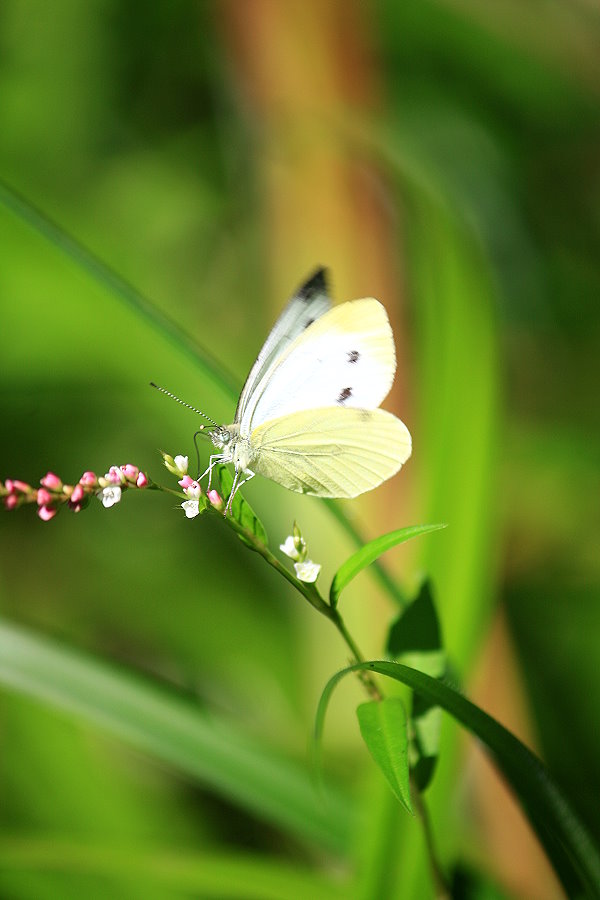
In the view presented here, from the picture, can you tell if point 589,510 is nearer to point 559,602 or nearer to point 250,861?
point 559,602

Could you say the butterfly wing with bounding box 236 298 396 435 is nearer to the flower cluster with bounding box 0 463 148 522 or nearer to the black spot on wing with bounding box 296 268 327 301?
the black spot on wing with bounding box 296 268 327 301

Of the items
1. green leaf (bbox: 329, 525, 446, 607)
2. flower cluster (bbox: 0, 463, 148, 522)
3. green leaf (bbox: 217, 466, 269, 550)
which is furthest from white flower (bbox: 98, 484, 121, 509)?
green leaf (bbox: 329, 525, 446, 607)

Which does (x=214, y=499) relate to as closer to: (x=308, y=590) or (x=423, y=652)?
(x=308, y=590)

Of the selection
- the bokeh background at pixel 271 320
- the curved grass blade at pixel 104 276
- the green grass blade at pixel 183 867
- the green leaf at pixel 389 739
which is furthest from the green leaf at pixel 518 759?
the bokeh background at pixel 271 320

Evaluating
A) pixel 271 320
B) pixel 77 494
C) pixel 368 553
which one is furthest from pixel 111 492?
pixel 271 320

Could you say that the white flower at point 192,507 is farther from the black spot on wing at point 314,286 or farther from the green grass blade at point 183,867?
the green grass blade at point 183,867
